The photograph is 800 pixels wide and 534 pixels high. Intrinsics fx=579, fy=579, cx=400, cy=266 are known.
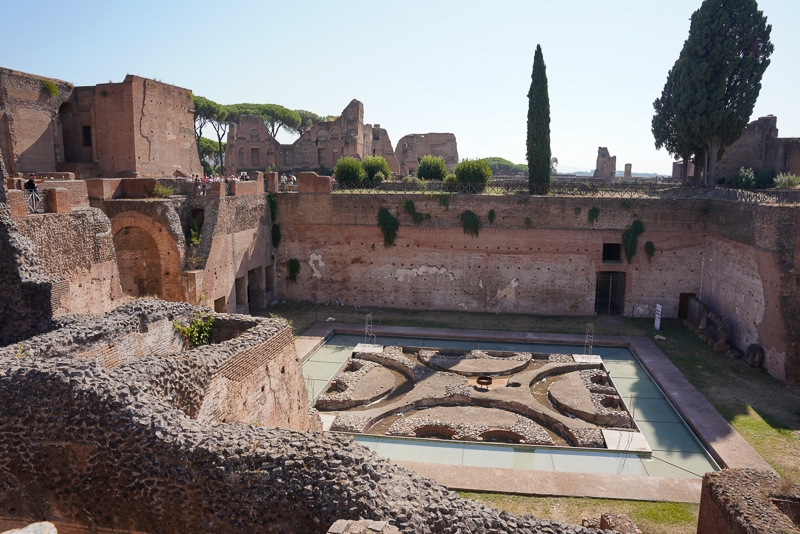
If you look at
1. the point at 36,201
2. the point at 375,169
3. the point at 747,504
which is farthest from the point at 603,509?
the point at 375,169

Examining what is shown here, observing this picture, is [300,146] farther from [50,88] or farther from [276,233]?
[50,88]

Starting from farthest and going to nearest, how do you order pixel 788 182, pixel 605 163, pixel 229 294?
pixel 605 163
pixel 788 182
pixel 229 294

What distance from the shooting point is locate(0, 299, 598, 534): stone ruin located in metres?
5.16

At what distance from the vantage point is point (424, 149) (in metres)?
37.7

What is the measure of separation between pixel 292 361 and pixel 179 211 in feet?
27.8

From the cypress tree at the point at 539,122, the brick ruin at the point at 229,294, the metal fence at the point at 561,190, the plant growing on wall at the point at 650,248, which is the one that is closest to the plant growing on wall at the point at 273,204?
the brick ruin at the point at 229,294

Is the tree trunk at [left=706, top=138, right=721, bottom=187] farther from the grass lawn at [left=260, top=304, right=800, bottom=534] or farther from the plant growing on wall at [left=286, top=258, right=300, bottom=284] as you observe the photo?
the plant growing on wall at [left=286, top=258, right=300, bottom=284]

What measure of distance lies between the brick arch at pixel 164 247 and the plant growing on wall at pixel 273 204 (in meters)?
5.13

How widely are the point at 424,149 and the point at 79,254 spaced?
92.7 ft

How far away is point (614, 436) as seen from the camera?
10.8m

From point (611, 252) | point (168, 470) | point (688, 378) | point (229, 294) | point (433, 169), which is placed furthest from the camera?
point (433, 169)

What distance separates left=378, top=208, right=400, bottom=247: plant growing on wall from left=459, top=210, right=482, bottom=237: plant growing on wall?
2217mm

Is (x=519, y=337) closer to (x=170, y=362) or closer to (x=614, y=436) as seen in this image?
(x=614, y=436)

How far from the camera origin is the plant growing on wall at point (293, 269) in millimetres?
20172
